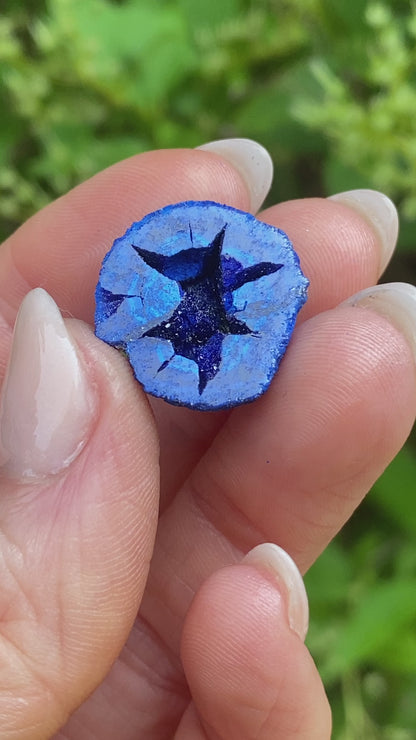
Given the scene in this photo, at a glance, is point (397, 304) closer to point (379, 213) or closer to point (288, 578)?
point (379, 213)

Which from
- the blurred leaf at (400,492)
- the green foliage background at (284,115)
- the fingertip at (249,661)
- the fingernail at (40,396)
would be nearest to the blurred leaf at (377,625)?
the green foliage background at (284,115)

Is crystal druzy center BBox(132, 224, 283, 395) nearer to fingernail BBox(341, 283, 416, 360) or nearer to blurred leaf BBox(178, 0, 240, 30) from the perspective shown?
fingernail BBox(341, 283, 416, 360)

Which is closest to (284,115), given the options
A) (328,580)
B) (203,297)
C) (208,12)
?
(208,12)

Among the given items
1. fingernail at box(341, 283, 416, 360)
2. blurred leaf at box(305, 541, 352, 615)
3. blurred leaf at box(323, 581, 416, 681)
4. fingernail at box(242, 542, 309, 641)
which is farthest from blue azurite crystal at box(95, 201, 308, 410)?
blurred leaf at box(305, 541, 352, 615)

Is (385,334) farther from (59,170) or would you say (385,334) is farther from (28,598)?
(59,170)

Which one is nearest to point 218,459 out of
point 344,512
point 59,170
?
point 344,512

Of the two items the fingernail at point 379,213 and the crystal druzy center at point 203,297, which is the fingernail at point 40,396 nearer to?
the crystal druzy center at point 203,297
